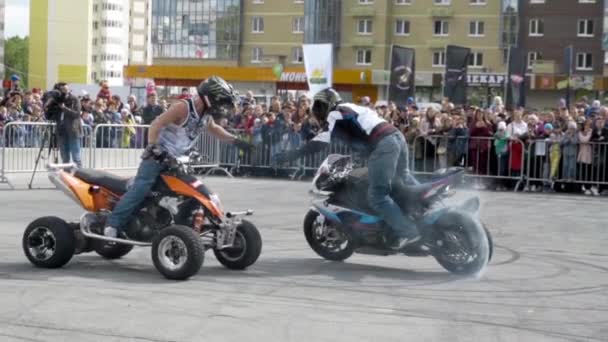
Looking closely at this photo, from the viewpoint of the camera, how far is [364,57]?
9125 centimetres

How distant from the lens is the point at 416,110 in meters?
23.4

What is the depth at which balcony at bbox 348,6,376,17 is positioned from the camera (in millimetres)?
89938

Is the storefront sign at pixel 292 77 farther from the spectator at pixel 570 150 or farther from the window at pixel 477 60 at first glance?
the spectator at pixel 570 150

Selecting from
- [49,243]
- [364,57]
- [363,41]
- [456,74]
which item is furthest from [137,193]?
[364,57]

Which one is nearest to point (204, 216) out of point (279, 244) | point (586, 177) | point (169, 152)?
point (169, 152)

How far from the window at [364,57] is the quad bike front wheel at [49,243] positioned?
270 ft

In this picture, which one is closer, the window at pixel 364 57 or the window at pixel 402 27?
the window at pixel 402 27

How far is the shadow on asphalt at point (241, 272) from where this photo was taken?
9031 mm

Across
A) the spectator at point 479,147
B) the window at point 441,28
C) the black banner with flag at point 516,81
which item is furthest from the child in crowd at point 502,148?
the window at point 441,28

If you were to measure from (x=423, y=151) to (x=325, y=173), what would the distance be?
1191 cm

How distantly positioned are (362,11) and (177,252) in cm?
8302

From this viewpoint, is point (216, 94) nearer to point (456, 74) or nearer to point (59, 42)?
point (456, 74)

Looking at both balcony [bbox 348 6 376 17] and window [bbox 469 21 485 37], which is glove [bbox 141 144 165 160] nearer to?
window [bbox 469 21 485 37]

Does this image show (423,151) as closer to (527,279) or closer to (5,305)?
(527,279)
